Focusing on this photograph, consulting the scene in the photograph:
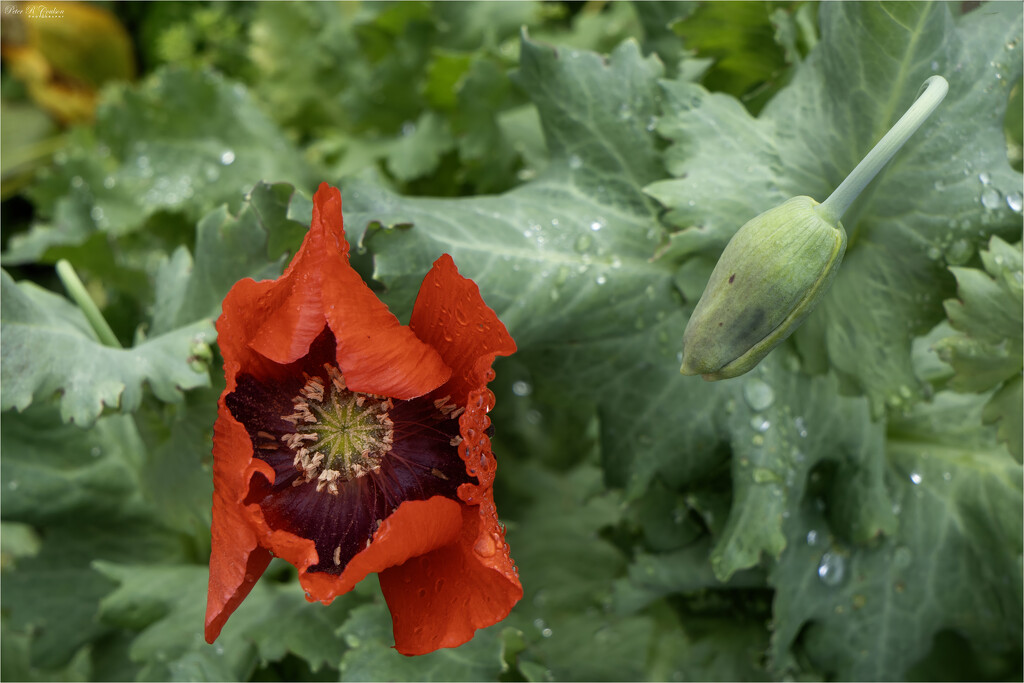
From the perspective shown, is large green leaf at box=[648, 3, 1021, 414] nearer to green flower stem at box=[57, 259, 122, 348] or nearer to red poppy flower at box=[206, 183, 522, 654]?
red poppy flower at box=[206, 183, 522, 654]

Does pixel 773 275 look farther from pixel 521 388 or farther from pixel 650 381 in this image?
pixel 521 388

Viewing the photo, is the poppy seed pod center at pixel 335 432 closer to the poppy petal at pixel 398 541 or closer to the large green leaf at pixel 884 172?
the poppy petal at pixel 398 541

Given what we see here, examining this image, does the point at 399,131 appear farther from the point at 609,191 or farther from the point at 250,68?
the point at 609,191

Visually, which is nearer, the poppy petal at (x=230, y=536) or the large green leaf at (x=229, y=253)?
the poppy petal at (x=230, y=536)

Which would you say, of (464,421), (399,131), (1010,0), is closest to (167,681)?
(464,421)

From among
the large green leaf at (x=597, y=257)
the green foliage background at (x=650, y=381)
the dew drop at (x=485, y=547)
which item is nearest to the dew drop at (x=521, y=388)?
the green foliage background at (x=650, y=381)

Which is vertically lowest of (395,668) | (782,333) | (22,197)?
(22,197)
